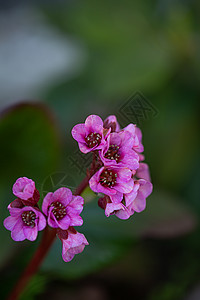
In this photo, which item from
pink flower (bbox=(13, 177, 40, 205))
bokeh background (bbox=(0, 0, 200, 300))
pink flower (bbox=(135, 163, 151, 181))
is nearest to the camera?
pink flower (bbox=(13, 177, 40, 205))

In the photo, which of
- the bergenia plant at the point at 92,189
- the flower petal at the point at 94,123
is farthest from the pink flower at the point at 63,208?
the flower petal at the point at 94,123

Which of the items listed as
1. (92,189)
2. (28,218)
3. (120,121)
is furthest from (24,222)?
(120,121)

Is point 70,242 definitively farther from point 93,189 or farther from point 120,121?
point 120,121

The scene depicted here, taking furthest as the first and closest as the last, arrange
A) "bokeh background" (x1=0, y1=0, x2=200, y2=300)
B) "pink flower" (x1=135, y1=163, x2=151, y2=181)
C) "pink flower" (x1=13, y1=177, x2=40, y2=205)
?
"bokeh background" (x1=0, y1=0, x2=200, y2=300), "pink flower" (x1=135, y1=163, x2=151, y2=181), "pink flower" (x1=13, y1=177, x2=40, y2=205)

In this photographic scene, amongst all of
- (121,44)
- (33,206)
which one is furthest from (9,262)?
(121,44)

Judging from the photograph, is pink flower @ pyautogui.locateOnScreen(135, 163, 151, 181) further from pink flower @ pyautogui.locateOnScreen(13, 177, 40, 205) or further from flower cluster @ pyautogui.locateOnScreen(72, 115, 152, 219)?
pink flower @ pyautogui.locateOnScreen(13, 177, 40, 205)

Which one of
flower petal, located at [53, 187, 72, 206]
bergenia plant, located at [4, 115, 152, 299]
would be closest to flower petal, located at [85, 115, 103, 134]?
bergenia plant, located at [4, 115, 152, 299]
